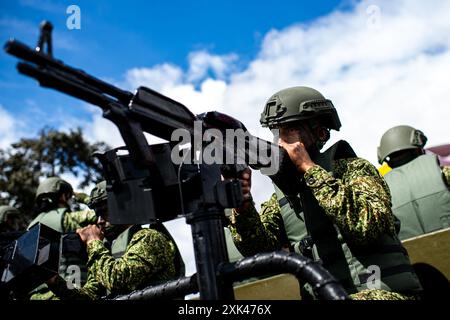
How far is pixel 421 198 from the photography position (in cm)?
554

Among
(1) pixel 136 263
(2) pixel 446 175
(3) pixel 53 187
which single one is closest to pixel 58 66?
(1) pixel 136 263

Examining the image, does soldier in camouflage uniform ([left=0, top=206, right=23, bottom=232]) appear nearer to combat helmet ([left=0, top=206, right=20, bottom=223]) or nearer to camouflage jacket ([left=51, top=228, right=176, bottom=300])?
combat helmet ([left=0, top=206, right=20, bottom=223])

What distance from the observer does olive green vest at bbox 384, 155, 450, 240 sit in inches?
212

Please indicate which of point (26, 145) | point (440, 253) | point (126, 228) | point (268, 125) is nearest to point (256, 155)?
point (268, 125)

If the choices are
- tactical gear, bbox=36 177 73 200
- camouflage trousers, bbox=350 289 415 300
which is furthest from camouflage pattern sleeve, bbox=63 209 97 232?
camouflage trousers, bbox=350 289 415 300

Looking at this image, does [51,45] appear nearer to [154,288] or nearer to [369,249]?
[154,288]

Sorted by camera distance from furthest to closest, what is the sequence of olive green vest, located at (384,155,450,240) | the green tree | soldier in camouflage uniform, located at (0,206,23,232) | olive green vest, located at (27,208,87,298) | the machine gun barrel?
the green tree < soldier in camouflage uniform, located at (0,206,23,232) < olive green vest, located at (27,208,87,298) < olive green vest, located at (384,155,450,240) < the machine gun barrel

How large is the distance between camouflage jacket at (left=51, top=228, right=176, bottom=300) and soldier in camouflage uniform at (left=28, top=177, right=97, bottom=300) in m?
1.61

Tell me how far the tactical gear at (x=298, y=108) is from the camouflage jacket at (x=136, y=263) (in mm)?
1459

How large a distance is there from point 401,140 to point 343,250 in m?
3.84

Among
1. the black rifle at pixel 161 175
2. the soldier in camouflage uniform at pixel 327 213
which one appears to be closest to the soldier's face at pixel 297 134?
the soldier in camouflage uniform at pixel 327 213

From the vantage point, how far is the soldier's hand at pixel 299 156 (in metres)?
3.37
